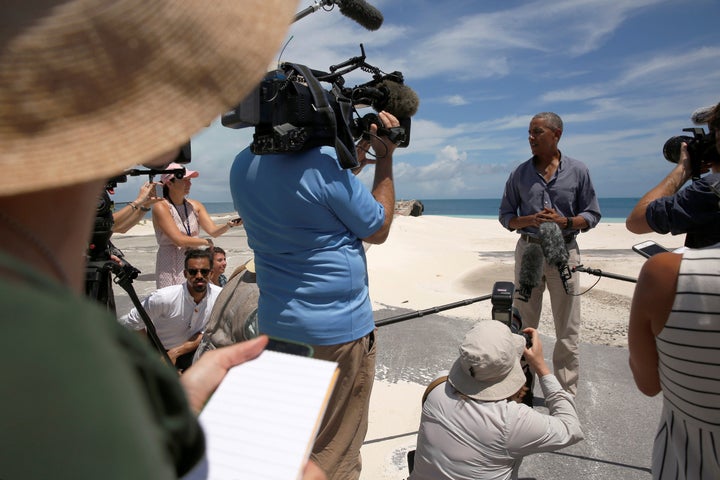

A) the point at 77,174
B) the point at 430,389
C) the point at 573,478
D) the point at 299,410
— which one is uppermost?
the point at 77,174

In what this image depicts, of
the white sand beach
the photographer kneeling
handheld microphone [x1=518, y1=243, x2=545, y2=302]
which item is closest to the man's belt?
handheld microphone [x1=518, y1=243, x2=545, y2=302]

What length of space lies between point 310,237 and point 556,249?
2408 mm

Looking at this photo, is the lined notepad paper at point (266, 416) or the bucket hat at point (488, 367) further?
the bucket hat at point (488, 367)

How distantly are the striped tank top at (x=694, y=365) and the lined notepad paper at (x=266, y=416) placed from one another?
1189mm

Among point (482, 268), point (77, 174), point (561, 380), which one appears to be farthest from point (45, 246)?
point (482, 268)

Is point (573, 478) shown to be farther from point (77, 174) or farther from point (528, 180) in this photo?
point (77, 174)

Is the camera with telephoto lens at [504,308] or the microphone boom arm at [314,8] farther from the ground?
the microphone boom arm at [314,8]

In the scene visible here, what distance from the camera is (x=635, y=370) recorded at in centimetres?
183

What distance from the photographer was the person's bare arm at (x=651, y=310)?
1541 mm

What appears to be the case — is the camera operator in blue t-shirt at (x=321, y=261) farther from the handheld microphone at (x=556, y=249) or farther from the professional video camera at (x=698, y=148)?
the handheld microphone at (x=556, y=249)

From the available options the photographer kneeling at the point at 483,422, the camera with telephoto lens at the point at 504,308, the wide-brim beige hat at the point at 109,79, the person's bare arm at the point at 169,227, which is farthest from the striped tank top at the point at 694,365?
the person's bare arm at the point at 169,227

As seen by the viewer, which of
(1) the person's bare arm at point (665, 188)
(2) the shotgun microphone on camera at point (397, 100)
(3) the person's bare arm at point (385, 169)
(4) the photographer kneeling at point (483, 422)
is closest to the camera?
(4) the photographer kneeling at point (483, 422)

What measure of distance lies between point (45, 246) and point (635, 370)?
1974mm

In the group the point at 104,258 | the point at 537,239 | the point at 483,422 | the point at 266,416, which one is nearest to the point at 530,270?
the point at 537,239
